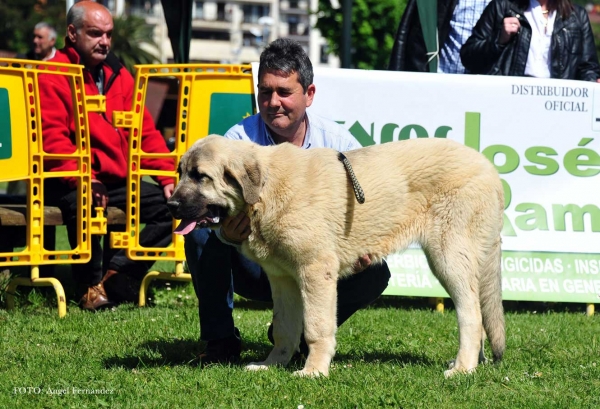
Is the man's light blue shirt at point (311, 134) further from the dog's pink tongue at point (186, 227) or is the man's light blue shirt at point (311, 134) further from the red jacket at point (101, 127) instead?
the red jacket at point (101, 127)

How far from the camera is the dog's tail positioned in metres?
4.99

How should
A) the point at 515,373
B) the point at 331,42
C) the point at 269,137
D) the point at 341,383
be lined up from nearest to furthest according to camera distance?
the point at 341,383, the point at 515,373, the point at 269,137, the point at 331,42

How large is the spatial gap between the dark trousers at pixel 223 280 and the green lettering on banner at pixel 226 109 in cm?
204

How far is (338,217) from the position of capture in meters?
4.75

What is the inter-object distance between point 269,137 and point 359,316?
6.82 ft

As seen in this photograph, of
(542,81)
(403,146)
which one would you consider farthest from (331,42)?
(403,146)

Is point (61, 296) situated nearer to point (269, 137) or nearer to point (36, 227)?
point (36, 227)

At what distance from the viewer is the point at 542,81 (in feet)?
23.9

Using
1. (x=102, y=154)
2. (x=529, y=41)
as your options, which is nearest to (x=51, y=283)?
(x=102, y=154)

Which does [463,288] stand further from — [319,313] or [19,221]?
[19,221]

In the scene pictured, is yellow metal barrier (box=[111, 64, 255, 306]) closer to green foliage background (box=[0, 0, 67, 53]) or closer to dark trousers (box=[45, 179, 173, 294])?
dark trousers (box=[45, 179, 173, 294])

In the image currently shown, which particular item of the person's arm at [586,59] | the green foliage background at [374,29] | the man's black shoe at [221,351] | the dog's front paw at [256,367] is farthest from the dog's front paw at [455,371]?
the green foliage background at [374,29]

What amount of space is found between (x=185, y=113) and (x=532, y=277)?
316 centimetres

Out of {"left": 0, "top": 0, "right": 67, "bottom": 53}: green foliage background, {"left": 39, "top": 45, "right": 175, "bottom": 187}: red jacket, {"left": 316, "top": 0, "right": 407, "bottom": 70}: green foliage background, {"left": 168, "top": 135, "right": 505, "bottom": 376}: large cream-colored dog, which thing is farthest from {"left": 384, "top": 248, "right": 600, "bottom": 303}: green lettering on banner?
{"left": 0, "top": 0, "right": 67, "bottom": 53}: green foliage background
